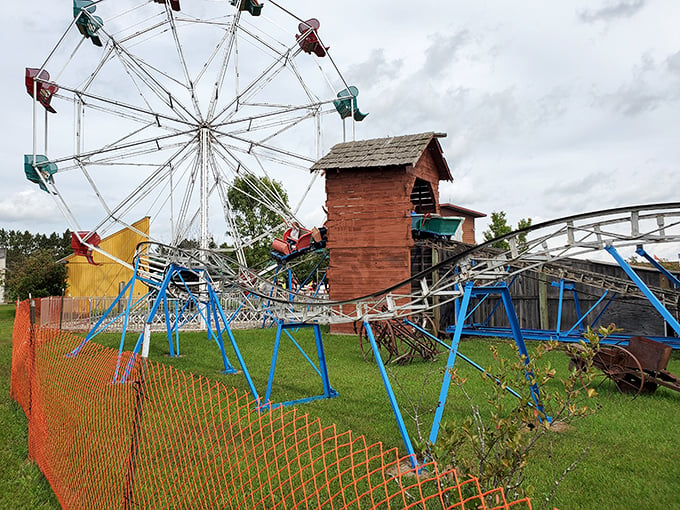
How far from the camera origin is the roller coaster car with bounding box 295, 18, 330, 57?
2234 cm

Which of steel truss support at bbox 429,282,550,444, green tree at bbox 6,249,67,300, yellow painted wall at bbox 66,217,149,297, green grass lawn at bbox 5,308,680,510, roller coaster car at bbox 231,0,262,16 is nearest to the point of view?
green grass lawn at bbox 5,308,680,510

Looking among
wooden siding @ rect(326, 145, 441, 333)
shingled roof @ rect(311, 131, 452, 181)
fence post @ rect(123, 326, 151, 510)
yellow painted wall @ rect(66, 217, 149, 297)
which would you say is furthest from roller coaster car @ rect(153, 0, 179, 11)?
fence post @ rect(123, 326, 151, 510)

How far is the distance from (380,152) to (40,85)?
1365cm

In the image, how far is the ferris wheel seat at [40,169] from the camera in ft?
66.0

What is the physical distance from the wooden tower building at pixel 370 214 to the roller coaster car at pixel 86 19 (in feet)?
35.4

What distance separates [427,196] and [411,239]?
433 cm

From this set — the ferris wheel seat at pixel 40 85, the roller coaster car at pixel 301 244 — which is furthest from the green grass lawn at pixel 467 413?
the ferris wheel seat at pixel 40 85

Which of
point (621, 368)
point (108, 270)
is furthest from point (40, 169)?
point (621, 368)

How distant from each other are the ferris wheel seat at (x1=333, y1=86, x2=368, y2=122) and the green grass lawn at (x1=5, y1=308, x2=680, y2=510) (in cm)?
1311

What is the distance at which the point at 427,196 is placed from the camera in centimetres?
2088

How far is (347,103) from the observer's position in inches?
901

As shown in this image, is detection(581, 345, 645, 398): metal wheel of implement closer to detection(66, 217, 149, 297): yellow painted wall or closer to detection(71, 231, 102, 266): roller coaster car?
detection(71, 231, 102, 266): roller coaster car

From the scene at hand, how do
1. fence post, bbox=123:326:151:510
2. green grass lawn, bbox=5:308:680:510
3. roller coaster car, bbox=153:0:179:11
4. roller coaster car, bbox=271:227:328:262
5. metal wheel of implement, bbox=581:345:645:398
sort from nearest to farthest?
fence post, bbox=123:326:151:510
green grass lawn, bbox=5:308:680:510
metal wheel of implement, bbox=581:345:645:398
roller coaster car, bbox=271:227:328:262
roller coaster car, bbox=153:0:179:11

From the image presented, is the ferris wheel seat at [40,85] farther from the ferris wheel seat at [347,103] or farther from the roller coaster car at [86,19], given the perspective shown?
the ferris wheel seat at [347,103]
